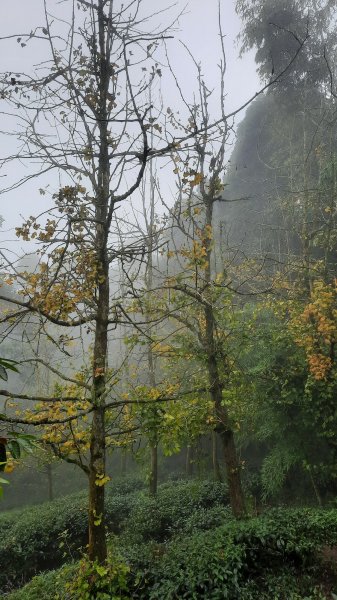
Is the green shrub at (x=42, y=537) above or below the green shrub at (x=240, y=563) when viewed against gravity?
below

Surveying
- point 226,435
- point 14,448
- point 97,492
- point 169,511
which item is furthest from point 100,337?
point 169,511

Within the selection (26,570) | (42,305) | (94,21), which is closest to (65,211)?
(42,305)

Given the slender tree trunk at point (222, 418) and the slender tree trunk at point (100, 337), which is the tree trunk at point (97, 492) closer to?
the slender tree trunk at point (100, 337)

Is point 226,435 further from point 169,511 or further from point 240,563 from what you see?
point 169,511

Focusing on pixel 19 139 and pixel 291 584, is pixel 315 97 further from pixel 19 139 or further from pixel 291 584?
pixel 291 584

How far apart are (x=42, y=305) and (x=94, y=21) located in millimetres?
3639

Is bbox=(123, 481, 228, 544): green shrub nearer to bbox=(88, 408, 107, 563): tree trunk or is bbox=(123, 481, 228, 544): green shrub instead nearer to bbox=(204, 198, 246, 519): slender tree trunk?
bbox=(204, 198, 246, 519): slender tree trunk

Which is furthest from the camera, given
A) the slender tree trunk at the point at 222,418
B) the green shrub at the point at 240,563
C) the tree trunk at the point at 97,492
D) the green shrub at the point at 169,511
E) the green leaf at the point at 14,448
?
the green shrub at the point at 169,511

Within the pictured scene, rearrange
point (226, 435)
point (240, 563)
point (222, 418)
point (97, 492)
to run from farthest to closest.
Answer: point (226, 435) → point (222, 418) → point (240, 563) → point (97, 492)

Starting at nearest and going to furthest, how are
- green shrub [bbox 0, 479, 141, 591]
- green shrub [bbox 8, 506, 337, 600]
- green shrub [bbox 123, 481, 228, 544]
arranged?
green shrub [bbox 8, 506, 337, 600] → green shrub [bbox 123, 481, 228, 544] → green shrub [bbox 0, 479, 141, 591]

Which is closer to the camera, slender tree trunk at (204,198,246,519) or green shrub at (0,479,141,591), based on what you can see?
slender tree trunk at (204,198,246,519)

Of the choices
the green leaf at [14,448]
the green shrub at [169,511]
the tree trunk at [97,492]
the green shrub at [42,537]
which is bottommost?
the green shrub at [42,537]

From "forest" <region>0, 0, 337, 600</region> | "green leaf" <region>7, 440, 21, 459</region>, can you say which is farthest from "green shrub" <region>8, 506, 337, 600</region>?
"green leaf" <region>7, 440, 21, 459</region>

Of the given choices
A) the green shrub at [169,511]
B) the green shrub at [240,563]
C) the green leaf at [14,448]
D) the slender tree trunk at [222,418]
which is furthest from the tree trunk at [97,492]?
the green shrub at [169,511]
